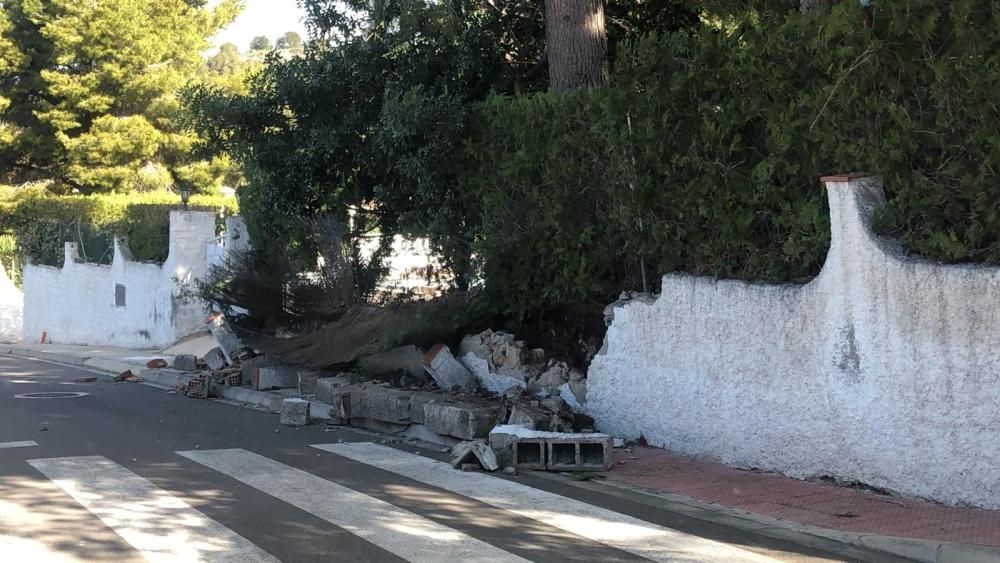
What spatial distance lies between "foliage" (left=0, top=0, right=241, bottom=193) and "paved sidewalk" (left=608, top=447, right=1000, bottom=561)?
31.6 m

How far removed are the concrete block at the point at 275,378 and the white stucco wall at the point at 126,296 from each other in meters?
8.25

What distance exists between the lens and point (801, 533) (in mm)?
7020

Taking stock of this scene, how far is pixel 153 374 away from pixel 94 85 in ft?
74.8

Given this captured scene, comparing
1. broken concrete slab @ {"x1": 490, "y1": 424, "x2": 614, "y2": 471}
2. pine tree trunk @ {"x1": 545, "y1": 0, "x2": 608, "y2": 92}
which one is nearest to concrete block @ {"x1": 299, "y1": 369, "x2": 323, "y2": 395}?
broken concrete slab @ {"x1": 490, "y1": 424, "x2": 614, "y2": 471}

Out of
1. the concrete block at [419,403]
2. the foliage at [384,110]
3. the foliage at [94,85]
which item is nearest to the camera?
the concrete block at [419,403]

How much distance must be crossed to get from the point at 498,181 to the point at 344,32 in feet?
13.5

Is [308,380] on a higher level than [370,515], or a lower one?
higher

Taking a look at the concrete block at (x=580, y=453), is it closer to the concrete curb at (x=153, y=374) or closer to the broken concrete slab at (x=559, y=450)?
the broken concrete slab at (x=559, y=450)

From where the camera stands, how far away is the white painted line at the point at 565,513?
6512 millimetres

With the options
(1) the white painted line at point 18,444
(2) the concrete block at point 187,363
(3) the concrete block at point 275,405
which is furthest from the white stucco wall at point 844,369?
(2) the concrete block at point 187,363

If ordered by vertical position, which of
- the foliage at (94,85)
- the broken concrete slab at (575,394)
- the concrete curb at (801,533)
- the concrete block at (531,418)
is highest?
the foliage at (94,85)

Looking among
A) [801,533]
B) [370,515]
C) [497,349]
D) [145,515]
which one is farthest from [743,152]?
[145,515]

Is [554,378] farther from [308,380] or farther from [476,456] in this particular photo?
[308,380]

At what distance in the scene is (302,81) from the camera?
13.4 metres
